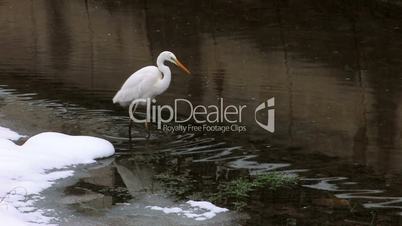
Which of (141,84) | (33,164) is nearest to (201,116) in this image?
(141,84)

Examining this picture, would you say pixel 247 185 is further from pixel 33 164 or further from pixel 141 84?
pixel 141 84

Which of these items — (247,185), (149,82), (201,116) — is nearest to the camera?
(247,185)

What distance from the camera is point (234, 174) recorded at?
8234 mm

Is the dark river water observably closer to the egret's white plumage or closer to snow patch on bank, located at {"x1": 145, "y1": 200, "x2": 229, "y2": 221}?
snow patch on bank, located at {"x1": 145, "y1": 200, "x2": 229, "y2": 221}

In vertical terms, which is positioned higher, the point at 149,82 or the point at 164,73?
the point at 164,73

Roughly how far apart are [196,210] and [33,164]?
83.7 inches

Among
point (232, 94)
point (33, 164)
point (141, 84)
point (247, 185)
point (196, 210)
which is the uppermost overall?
point (141, 84)

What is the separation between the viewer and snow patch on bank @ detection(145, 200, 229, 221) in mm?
6816

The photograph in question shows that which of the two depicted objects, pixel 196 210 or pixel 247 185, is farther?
pixel 247 185

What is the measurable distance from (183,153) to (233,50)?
22.2ft

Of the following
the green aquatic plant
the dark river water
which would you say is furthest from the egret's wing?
the green aquatic plant

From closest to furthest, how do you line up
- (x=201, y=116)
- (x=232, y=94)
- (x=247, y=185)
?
(x=247, y=185) < (x=201, y=116) < (x=232, y=94)

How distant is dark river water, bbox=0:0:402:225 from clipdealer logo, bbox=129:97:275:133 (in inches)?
5.8

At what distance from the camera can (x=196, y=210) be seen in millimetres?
6973
